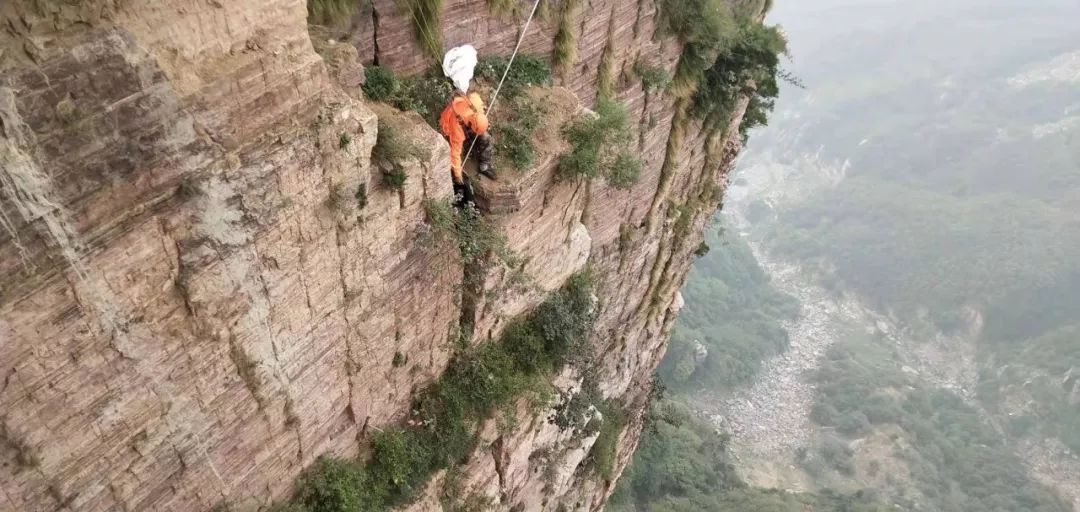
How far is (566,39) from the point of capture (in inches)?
415

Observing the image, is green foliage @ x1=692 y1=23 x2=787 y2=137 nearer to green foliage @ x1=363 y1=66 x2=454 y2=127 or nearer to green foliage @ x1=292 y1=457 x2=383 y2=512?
green foliage @ x1=363 y1=66 x2=454 y2=127

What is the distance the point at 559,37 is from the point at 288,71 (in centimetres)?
543

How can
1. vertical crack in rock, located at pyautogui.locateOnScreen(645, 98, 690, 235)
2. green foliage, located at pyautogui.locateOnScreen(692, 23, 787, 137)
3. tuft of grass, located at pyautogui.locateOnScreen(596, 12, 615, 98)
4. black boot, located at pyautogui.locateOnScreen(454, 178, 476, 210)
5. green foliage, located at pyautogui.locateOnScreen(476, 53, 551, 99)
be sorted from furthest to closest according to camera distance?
vertical crack in rock, located at pyautogui.locateOnScreen(645, 98, 690, 235)
green foliage, located at pyautogui.locateOnScreen(692, 23, 787, 137)
tuft of grass, located at pyautogui.locateOnScreen(596, 12, 615, 98)
green foliage, located at pyautogui.locateOnScreen(476, 53, 551, 99)
black boot, located at pyautogui.locateOnScreen(454, 178, 476, 210)

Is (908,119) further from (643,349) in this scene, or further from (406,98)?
(406,98)

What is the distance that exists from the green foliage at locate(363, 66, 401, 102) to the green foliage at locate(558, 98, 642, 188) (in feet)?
9.15

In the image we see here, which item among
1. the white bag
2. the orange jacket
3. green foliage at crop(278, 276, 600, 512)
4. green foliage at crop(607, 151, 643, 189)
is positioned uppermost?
the white bag

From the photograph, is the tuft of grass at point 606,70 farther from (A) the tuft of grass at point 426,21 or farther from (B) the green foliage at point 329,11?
(B) the green foliage at point 329,11

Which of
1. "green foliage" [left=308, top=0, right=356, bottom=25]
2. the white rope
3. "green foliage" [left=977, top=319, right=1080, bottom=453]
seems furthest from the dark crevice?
"green foliage" [left=977, top=319, right=1080, bottom=453]

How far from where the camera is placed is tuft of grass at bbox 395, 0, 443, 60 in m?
8.07

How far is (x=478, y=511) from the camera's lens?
1152 centimetres

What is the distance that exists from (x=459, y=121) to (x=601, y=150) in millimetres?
2587

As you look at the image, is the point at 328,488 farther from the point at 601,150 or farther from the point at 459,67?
the point at 601,150

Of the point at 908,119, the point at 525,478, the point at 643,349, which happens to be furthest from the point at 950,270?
the point at 525,478

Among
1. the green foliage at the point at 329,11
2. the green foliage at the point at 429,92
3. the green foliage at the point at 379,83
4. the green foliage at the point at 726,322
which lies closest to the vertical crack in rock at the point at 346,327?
the green foliage at the point at 379,83
